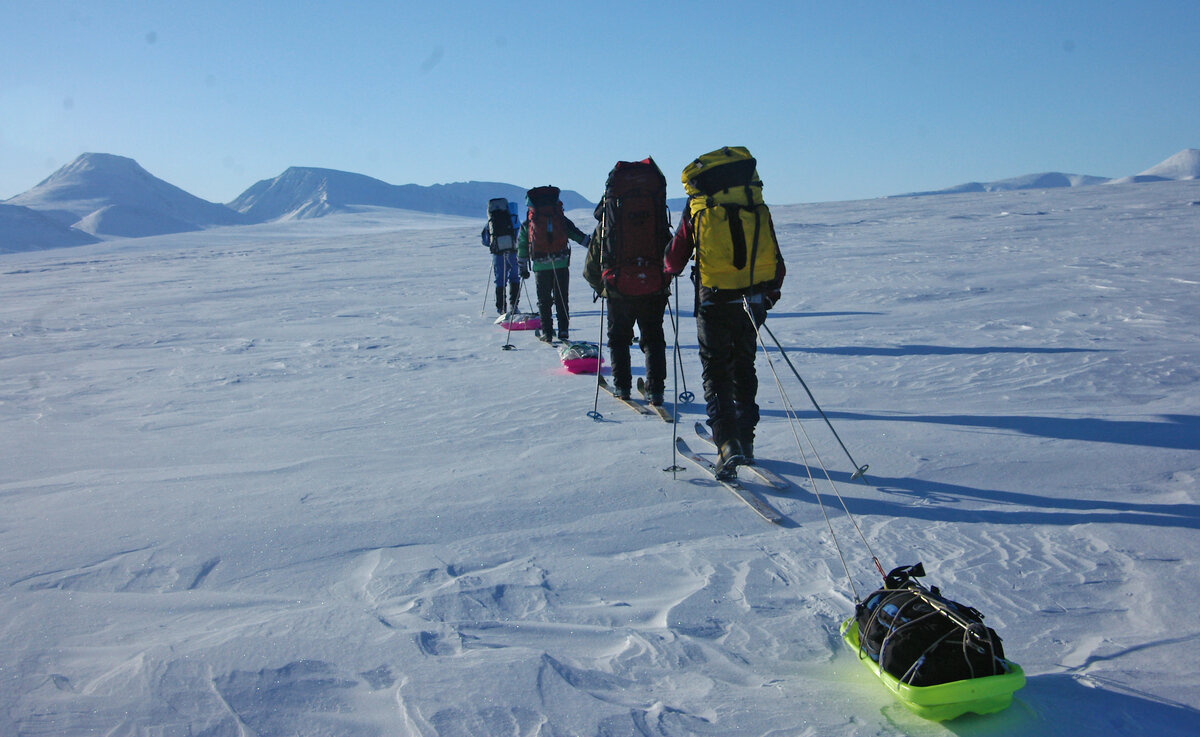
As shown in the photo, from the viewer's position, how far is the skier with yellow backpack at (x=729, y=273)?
151 inches

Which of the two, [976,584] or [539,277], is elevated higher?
[539,277]

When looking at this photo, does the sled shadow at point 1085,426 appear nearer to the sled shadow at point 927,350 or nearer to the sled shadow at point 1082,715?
the sled shadow at point 927,350

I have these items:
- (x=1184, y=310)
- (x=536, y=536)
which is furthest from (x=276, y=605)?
(x=1184, y=310)

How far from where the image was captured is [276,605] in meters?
2.87

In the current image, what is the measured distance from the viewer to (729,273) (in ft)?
12.9

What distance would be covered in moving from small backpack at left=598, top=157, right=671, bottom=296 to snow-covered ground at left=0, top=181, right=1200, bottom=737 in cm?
107

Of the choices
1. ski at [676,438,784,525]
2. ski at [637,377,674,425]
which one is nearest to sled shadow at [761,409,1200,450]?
ski at [637,377,674,425]

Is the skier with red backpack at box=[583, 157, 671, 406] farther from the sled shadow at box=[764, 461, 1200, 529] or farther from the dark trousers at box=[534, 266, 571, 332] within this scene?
the dark trousers at box=[534, 266, 571, 332]

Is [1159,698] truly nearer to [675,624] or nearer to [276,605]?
[675,624]

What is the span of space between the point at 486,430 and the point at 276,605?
259cm

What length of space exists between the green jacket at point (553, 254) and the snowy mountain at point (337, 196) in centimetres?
11218

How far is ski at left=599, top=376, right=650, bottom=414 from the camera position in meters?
5.72

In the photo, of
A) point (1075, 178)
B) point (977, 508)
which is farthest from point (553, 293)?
point (1075, 178)

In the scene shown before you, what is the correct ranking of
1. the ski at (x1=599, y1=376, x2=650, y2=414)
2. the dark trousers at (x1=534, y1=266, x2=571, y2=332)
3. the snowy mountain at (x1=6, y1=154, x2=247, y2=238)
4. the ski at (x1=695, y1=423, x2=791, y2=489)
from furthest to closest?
1. the snowy mountain at (x1=6, y1=154, x2=247, y2=238)
2. the dark trousers at (x1=534, y1=266, x2=571, y2=332)
3. the ski at (x1=599, y1=376, x2=650, y2=414)
4. the ski at (x1=695, y1=423, x2=791, y2=489)
